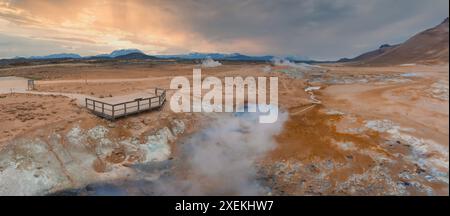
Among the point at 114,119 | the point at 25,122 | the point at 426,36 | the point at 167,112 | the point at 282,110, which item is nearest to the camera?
the point at 25,122

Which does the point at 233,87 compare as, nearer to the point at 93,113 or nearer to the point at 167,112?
the point at 167,112

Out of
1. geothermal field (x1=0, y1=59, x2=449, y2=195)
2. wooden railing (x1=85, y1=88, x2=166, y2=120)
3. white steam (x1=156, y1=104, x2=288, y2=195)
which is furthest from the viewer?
wooden railing (x1=85, y1=88, x2=166, y2=120)

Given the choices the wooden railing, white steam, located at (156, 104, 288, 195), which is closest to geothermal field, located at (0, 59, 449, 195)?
white steam, located at (156, 104, 288, 195)

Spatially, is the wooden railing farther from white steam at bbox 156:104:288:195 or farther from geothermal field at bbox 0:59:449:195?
white steam at bbox 156:104:288:195

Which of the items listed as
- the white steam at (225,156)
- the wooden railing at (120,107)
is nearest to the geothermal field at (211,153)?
the white steam at (225,156)

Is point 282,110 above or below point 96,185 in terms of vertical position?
above

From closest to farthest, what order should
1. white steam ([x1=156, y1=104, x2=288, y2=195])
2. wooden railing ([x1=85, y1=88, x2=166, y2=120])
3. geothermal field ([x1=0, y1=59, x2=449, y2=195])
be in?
geothermal field ([x1=0, y1=59, x2=449, y2=195]), white steam ([x1=156, y1=104, x2=288, y2=195]), wooden railing ([x1=85, y1=88, x2=166, y2=120])

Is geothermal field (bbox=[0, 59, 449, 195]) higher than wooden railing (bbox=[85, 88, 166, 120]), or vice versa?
wooden railing (bbox=[85, 88, 166, 120])

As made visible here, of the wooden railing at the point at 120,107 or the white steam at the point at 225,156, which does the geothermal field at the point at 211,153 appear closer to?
the white steam at the point at 225,156

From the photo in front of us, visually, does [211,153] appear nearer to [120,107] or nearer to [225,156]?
[225,156]

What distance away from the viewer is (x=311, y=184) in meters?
10.6

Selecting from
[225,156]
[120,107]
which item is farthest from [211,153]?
[120,107]

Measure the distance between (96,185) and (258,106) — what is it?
14.0 metres
